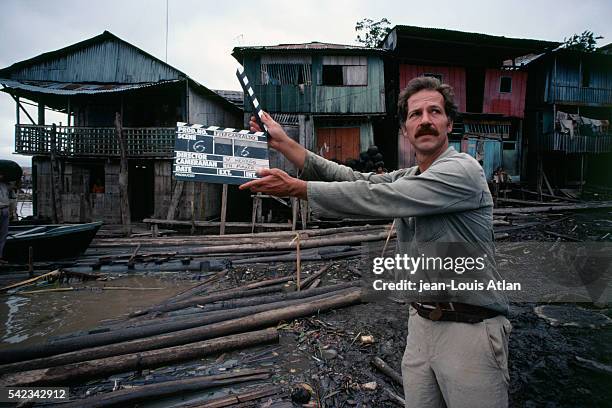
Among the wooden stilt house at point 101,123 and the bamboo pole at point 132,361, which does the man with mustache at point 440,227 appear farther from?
the wooden stilt house at point 101,123

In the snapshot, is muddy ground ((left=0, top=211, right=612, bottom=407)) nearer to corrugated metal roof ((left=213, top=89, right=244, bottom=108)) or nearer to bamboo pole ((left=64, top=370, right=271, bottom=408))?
bamboo pole ((left=64, top=370, right=271, bottom=408))

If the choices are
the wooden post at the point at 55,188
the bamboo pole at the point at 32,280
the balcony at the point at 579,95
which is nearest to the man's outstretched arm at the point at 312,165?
the bamboo pole at the point at 32,280

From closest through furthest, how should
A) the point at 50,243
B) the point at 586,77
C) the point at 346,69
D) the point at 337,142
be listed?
the point at 50,243 < the point at 346,69 < the point at 337,142 < the point at 586,77

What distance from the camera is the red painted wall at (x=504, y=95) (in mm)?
20109

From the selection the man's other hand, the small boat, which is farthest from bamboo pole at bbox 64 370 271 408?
the small boat

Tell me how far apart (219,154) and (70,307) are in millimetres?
6459

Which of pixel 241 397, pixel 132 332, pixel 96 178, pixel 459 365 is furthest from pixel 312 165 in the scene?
pixel 96 178

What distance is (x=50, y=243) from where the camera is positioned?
944 cm

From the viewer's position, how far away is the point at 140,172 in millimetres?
Result: 20406

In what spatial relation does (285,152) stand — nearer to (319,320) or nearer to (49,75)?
(319,320)

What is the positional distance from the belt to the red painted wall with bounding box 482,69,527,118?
870 inches

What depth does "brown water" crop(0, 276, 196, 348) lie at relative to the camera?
570 centimetres

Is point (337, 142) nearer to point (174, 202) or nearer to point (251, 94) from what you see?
point (174, 202)

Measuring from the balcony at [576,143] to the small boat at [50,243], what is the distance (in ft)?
83.3
